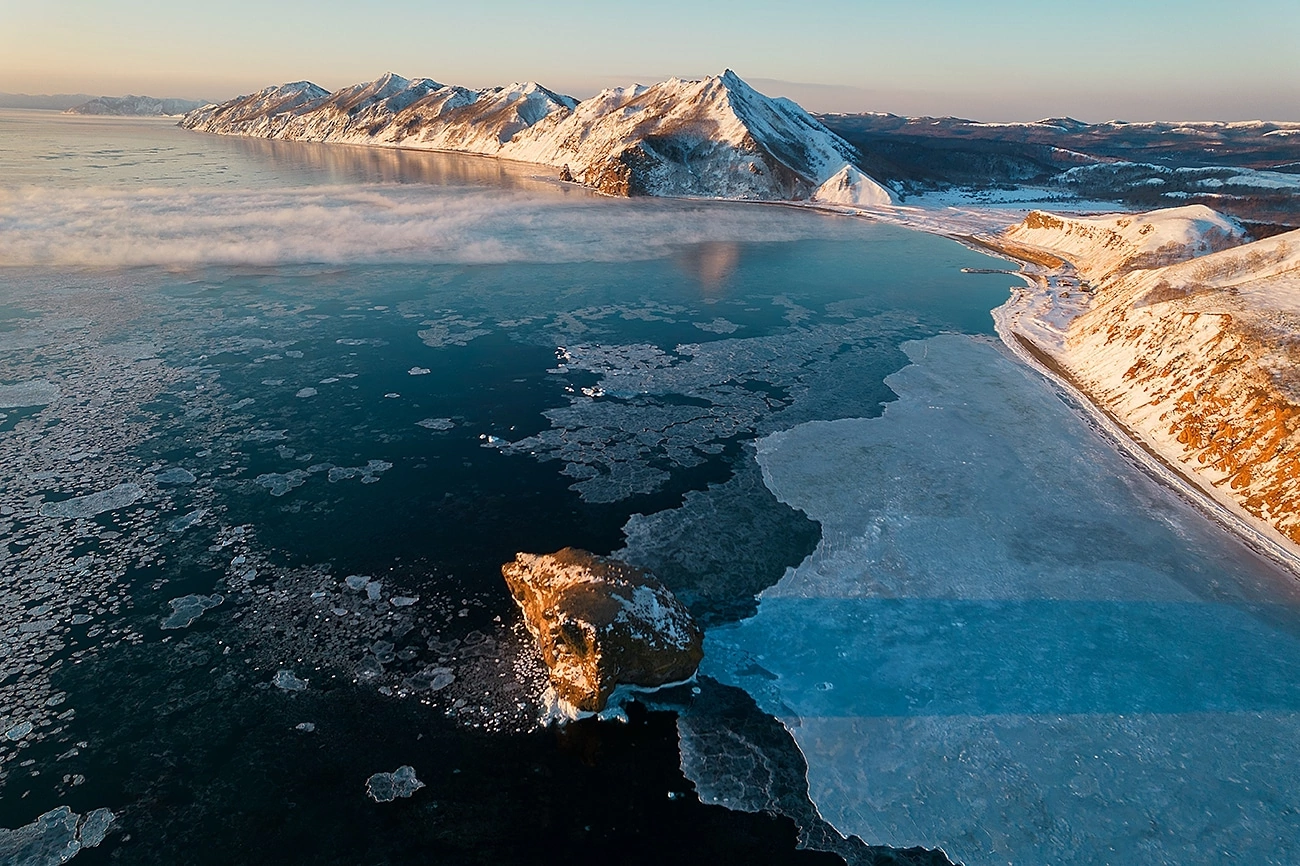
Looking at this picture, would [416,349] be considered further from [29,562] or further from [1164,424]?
[1164,424]

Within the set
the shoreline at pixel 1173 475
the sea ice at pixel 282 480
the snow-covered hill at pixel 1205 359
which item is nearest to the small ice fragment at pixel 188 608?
the sea ice at pixel 282 480

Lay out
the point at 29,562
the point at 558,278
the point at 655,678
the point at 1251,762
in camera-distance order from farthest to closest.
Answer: the point at 558,278 → the point at 29,562 → the point at 655,678 → the point at 1251,762

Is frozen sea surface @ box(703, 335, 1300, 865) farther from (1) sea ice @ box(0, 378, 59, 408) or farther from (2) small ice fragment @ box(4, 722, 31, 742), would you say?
(1) sea ice @ box(0, 378, 59, 408)

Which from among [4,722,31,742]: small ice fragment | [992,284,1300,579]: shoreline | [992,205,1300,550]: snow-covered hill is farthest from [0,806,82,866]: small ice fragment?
[992,205,1300,550]: snow-covered hill

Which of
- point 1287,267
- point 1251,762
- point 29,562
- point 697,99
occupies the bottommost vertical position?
point 1251,762

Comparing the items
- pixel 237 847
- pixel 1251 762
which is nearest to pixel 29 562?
pixel 237 847
